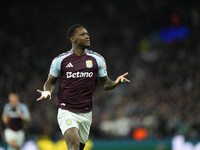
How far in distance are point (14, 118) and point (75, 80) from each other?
4681 mm

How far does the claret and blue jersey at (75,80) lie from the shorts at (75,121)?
7cm

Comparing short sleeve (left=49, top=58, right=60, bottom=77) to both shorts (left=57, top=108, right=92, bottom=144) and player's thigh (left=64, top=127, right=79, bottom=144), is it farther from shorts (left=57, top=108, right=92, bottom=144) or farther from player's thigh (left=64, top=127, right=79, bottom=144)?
player's thigh (left=64, top=127, right=79, bottom=144)

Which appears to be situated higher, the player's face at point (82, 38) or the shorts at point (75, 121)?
the player's face at point (82, 38)

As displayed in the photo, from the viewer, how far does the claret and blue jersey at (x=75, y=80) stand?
5367 mm

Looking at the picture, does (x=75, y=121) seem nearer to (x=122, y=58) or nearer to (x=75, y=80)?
(x=75, y=80)

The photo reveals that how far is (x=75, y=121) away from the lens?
5273mm

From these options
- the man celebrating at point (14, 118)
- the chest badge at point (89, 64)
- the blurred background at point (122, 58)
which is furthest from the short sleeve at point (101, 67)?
the blurred background at point (122, 58)

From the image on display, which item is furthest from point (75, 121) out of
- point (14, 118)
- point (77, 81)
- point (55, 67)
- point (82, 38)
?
point (14, 118)

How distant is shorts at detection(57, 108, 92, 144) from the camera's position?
17.1 ft

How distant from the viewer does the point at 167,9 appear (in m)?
17.5

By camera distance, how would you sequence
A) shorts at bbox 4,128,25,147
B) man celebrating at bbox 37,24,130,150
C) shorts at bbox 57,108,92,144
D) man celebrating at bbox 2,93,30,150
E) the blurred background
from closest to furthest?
→ shorts at bbox 57,108,92,144 → man celebrating at bbox 37,24,130,150 → man celebrating at bbox 2,93,30,150 → shorts at bbox 4,128,25,147 → the blurred background

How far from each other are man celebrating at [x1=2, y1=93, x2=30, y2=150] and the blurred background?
2.49 metres

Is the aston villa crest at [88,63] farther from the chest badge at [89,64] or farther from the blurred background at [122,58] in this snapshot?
the blurred background at [122,58]

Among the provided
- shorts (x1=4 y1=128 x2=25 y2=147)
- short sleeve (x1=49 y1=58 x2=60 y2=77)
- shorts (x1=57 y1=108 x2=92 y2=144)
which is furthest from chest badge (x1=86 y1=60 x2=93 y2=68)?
shorts (x1=4 y1=128 x2=25 y2=147)
